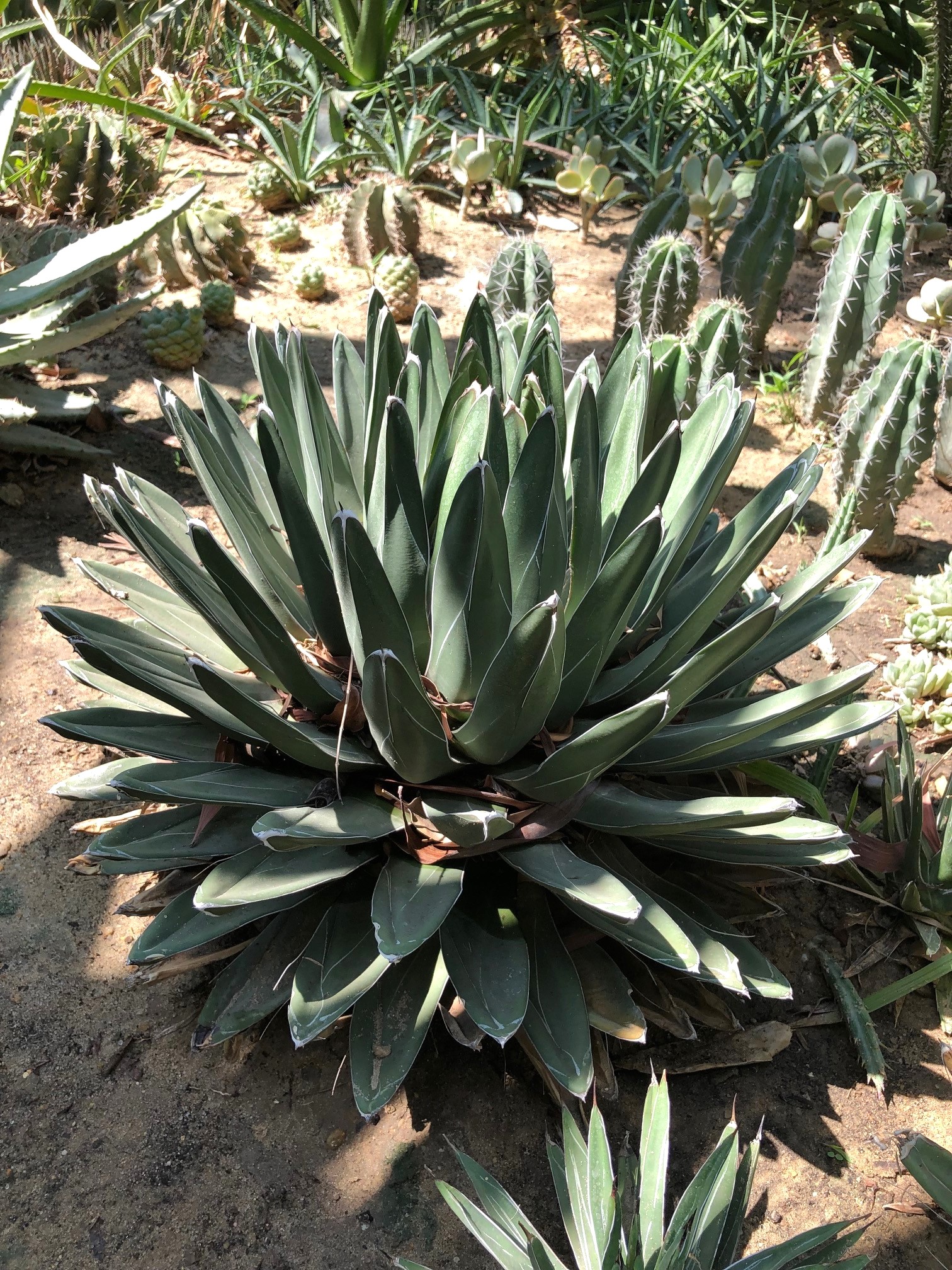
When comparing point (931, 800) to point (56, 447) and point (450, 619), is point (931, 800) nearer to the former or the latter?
point (450, 619)

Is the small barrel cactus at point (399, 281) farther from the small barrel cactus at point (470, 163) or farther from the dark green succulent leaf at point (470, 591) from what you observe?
the dark green succulent leaf at point (470, 591)

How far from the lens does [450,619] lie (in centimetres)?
155

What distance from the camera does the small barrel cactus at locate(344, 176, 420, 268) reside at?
4367 millimetres

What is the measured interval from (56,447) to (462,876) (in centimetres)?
220

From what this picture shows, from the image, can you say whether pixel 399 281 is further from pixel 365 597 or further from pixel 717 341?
pixel 365 597

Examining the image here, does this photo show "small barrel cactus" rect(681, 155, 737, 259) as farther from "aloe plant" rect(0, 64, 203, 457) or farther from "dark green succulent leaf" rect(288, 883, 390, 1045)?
"dark green succulent leaf" rect(288, 883, 390, 1045)

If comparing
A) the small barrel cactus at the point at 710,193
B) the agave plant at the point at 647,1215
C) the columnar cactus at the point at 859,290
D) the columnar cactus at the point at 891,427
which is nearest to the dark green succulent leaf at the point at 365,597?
the agave plant at the point at 647,1215

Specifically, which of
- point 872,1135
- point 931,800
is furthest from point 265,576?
point 931,800

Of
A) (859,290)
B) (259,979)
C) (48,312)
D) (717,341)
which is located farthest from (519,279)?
(259,979)

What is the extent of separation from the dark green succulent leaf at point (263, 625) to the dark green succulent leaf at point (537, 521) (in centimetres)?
36

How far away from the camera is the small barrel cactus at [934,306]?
131 inches

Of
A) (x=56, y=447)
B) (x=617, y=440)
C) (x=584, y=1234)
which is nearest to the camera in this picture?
(x=584, y=1234)

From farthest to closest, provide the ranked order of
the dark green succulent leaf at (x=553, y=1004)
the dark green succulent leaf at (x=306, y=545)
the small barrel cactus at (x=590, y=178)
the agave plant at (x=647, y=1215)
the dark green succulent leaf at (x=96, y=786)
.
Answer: the small barrel cactus at (x=590, y=178) < the dark green succulent leaf at (x=96, y=786) < the dark green succulent leaf at (x=306, y=545) < the dark green succulent leaf at (x=553, y=1004) < the agave plant at (x=647, y=1215)

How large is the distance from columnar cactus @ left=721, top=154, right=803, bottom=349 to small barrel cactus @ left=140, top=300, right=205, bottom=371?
79.0 inches
